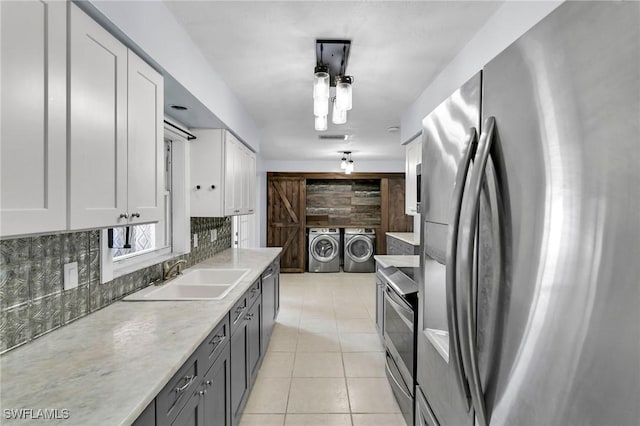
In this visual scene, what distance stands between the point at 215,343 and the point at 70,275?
0.71m

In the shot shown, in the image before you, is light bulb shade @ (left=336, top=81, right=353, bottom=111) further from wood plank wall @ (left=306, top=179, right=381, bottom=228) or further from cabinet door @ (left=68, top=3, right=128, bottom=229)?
wood plank wall @ (left=306, top=179, right=381, bottom=228)

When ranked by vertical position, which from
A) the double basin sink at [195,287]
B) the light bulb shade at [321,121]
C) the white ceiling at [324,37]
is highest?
the white ceiling at [324,37]

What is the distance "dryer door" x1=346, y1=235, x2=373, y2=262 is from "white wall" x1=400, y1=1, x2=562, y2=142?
4.61 meters

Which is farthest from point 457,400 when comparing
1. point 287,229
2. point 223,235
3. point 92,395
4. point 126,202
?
point 287,229

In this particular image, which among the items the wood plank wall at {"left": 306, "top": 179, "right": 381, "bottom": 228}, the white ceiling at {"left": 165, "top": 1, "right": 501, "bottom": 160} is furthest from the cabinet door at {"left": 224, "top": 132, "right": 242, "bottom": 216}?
the wood plank wall at {"left": 306, "top": 179, "right": 381, "bottom": 228}

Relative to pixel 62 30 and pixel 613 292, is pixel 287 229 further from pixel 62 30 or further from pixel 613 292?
pixel 613 292

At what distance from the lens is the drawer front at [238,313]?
1890mm

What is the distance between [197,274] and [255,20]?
1.94 meters

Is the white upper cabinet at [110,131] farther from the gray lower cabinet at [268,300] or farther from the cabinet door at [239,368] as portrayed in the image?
the gray lower cabinet at [268,300]

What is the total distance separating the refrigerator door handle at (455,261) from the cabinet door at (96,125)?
1175mm

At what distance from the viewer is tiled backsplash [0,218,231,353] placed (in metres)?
1.16

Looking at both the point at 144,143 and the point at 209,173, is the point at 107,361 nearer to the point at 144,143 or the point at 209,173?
the point at 144,143

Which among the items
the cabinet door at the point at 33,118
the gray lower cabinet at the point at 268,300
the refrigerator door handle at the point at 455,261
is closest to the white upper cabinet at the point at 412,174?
the gray lower cabinet at the point at 268,300

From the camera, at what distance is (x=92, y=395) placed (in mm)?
920
